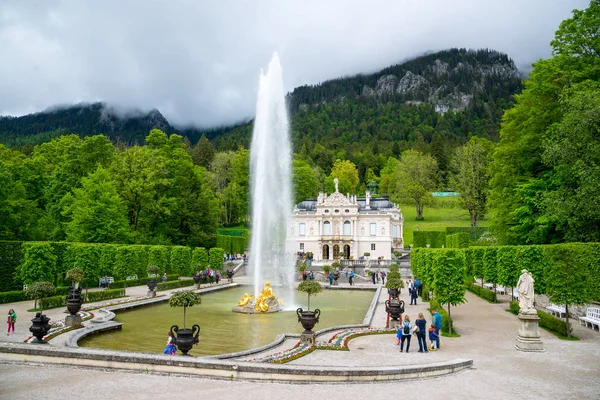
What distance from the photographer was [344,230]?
236ft

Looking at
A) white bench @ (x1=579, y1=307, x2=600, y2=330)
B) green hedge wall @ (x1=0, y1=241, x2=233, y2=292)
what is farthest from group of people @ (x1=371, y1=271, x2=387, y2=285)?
white bench @ (x1=579, y1=307, x2=600, y2=330)

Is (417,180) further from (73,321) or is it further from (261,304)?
(73,321)

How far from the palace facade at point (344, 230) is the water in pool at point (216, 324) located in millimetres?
39284

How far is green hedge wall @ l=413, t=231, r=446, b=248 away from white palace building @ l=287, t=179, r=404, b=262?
14.2 feet

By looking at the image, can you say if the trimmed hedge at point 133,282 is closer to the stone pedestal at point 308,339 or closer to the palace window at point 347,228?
the stone pedestal at point 308,339

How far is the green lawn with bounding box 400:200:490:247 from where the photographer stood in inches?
3041

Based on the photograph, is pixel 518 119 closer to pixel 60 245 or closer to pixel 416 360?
→ pixel 416 360

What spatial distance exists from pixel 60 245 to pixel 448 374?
28335 mm

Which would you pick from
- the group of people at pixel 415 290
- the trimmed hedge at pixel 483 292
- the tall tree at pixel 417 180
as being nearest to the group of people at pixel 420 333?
the group of people at pixel 415 290

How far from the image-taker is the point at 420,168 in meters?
89.9

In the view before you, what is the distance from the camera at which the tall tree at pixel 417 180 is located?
86250mm

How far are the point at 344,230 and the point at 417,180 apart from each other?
82.3 feet

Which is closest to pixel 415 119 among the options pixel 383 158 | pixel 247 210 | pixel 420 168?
pixel 383 158

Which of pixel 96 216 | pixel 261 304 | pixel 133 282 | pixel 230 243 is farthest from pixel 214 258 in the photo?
pixel 261 304
